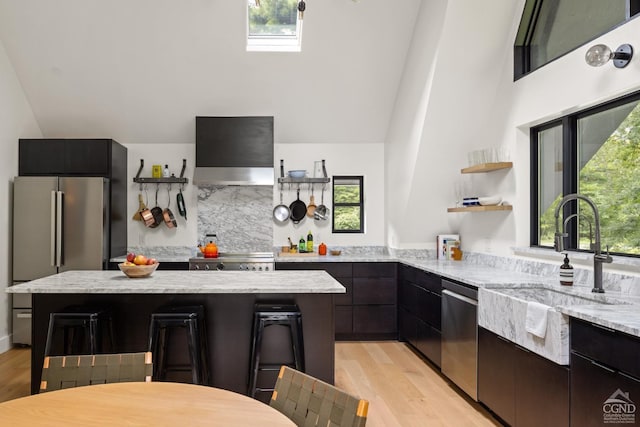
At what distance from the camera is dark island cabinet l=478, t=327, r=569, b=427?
7.57 feet

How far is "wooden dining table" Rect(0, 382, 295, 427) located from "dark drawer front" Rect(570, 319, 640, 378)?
1.39m

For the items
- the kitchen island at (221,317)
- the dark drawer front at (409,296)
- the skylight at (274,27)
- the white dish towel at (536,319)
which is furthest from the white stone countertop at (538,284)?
the skylight at (274,27)

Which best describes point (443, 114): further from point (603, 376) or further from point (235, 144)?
point (603, 376)

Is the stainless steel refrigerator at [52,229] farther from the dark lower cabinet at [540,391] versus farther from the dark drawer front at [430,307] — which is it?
the dark lower cabinet at [540,391]

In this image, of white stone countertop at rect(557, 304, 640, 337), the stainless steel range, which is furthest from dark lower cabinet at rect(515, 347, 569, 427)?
the stainless steel range

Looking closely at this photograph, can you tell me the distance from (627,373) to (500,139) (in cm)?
274

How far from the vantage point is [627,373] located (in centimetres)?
183

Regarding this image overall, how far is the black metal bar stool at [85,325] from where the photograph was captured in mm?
2938

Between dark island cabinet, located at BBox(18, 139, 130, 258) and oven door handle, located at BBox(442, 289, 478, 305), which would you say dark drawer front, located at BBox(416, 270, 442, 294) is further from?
dark island cabinet, located at BBox(18, 139, 130, 258)

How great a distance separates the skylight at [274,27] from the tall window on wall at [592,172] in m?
2.59

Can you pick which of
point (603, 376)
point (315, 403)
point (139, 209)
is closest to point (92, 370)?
point (315, 403)

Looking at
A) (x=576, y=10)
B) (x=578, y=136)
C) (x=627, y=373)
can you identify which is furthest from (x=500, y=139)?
(x=627, y=373)

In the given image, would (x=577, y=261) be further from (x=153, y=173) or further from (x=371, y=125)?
(x=153, y=173)

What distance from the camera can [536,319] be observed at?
96.7 inches
